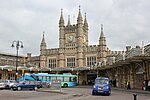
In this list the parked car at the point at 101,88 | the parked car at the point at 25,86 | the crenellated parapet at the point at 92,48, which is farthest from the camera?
the crenellated parapet at the point at 92,48

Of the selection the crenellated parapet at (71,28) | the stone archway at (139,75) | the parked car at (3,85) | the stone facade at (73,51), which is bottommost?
the parked car at (3,85)

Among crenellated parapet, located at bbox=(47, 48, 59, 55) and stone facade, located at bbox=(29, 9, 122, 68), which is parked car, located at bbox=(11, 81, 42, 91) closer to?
stone facade, located at bbox=(29, 9, 122, 68)

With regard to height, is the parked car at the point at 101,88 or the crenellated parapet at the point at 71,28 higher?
the crenellated parapet at the point at 71,28

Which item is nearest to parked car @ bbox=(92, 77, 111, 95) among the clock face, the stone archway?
the stone archway

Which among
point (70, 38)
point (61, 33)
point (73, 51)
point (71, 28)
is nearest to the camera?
point (73, 51)

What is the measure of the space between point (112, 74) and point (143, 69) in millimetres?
16963

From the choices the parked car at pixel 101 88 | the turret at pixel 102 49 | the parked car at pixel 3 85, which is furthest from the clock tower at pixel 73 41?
the parked car at pixel 101 88

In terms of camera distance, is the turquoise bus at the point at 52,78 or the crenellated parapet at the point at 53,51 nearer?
the turquoise bus at the point at 52,78

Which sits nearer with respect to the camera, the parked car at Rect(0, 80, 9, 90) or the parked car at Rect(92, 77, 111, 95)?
the parked car at Rect(92, 77, 111, 95)

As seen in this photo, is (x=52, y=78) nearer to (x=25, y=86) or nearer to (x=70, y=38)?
(x=25, y=86)

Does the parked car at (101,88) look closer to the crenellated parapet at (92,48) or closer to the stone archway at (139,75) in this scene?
the stone archway at (139,75)

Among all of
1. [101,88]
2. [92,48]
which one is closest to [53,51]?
[92,48]

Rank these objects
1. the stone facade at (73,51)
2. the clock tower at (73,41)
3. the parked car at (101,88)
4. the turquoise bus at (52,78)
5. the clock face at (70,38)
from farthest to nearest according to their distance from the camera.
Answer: the clock face at (70,38) < the clock tower at (73,41) < the stone facade at (73,51) < the turquoise bus at (52,78) < the parked car at (101,88)

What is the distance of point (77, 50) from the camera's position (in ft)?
235
